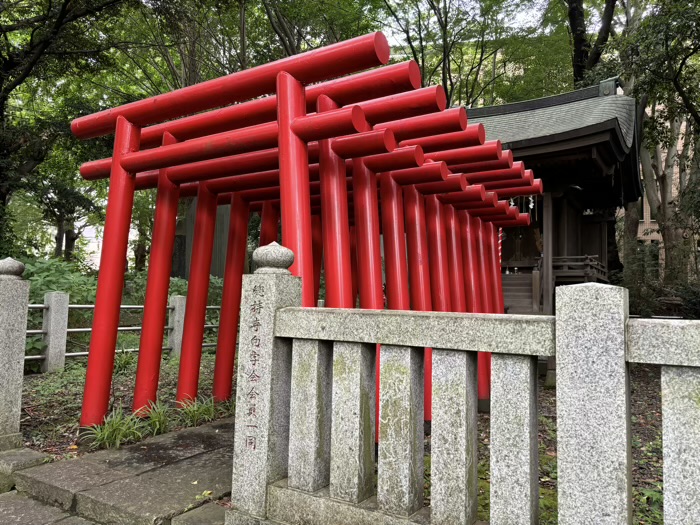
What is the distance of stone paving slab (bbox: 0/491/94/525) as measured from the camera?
10.9ft

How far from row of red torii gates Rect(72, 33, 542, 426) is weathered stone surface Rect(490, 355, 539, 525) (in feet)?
6.75

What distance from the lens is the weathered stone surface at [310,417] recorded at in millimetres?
2830

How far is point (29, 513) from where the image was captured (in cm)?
345

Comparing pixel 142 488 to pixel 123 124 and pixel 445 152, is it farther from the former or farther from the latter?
pixel 445 152

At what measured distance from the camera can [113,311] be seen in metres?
4.96

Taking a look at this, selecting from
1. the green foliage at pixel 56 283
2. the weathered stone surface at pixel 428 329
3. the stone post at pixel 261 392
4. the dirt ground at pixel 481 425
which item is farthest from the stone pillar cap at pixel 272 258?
the green foliage at pixel 56 283

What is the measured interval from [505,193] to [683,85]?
8346mm

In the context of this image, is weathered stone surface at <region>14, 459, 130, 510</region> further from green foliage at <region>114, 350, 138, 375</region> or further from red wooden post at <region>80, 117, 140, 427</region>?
green foliage at <region>114, 350, 138, 375</region>

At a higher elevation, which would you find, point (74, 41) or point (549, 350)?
point (74, 41)

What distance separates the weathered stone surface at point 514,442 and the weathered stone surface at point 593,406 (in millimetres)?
139

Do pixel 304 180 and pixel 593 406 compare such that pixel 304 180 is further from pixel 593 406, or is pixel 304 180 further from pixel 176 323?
pixel 176 323

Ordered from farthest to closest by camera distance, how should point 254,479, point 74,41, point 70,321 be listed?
point 74,41
point 70,321
point 254,479

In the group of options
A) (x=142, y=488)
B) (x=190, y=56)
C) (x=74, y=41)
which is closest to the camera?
(x=142, y=488)

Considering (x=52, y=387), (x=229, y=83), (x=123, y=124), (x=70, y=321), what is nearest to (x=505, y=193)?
(x=229, y=83)
